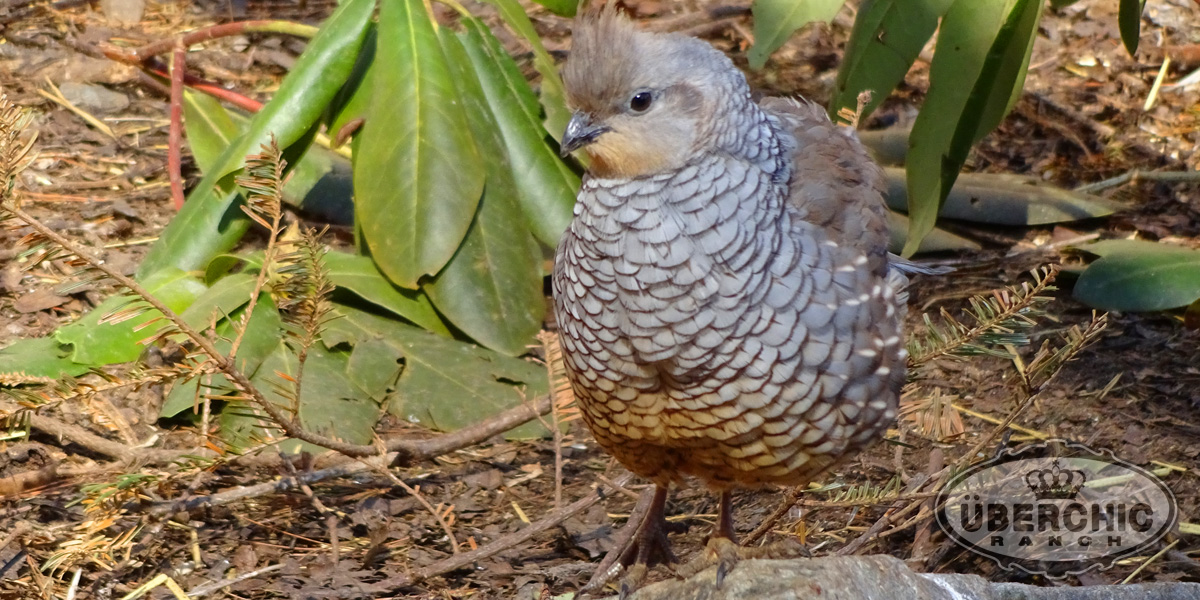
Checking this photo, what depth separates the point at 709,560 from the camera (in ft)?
9.89

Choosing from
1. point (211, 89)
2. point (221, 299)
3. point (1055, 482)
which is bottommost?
point (1055, 482)

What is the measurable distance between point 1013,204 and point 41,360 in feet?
13.4

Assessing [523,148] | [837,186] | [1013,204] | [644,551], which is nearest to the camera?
[837,186]

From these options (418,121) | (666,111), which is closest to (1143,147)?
(418,121)

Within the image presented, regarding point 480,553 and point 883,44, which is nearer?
point 480,553

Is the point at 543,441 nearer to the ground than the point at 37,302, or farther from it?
nearer to the ground

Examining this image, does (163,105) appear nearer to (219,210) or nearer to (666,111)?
(219,210)

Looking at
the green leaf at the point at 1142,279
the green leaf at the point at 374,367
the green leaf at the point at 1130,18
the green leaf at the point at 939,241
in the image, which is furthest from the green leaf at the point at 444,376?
the green leaf at the point at 1130,18

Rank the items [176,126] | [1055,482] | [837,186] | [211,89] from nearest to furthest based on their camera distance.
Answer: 1. [837,186]
2. [1055,482]
3. [176,126]
4. [211,89]

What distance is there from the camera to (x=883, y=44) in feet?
12.9

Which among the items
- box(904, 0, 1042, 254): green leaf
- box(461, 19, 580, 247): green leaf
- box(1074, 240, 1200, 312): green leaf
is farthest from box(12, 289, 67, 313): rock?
box(1074, 240, 1200, 312): green leaf

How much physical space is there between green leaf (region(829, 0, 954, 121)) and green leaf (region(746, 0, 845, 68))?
0.12 metres

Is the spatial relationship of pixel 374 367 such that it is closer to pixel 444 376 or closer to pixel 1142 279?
pixel 444 376

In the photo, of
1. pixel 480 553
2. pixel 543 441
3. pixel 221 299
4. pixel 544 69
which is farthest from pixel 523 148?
pixel 480 553
